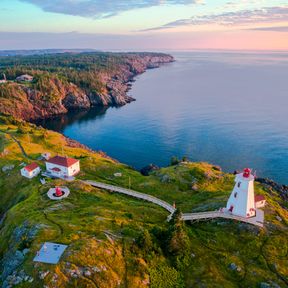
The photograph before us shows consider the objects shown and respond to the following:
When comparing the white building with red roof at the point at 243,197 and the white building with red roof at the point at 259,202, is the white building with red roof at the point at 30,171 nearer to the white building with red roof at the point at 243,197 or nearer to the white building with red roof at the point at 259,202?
the white building with red roof at the point at 243,197

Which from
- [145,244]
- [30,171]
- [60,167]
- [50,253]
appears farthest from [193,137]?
[50,253]

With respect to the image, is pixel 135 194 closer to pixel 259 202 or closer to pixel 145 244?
pixel 145 244

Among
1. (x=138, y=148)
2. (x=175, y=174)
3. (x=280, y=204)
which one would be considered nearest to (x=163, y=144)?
(x=138, y=148)

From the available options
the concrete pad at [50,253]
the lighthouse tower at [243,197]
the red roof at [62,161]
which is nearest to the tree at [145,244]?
the concrete pad at [50,253]

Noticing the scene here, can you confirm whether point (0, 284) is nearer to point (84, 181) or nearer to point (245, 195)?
point (84, 181)

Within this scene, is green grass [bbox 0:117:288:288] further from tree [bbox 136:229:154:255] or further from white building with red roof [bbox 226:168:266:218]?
white building with red roof [bbox 226:168:266:218]

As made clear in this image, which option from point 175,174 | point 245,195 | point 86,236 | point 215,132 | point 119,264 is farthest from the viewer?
point 215,132
